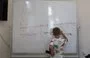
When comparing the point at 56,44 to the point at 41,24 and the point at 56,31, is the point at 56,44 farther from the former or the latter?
the point at 41,24

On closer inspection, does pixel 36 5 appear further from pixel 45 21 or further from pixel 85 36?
pixel 85 36

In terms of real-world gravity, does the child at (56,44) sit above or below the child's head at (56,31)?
below

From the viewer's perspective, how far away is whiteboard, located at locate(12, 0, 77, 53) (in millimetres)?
3672

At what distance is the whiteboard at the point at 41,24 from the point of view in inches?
145

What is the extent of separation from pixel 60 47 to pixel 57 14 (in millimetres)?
753

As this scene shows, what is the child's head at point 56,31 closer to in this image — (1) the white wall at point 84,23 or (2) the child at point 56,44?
(2) the child at point 56,44

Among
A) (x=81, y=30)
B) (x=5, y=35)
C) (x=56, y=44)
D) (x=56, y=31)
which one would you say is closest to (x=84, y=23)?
(x=81, y=30)

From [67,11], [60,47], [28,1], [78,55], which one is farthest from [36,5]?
[78,55]

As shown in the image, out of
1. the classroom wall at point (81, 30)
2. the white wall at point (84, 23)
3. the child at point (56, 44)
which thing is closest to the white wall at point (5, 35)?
the classroom wall at point (81, 30)

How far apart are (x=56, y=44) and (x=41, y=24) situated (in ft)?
2.06

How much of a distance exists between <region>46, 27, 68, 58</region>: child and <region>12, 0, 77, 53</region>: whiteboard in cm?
27

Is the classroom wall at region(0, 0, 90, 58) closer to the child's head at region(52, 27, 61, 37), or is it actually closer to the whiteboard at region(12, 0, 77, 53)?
the whiteboard at region(12, 0, 77, 53)

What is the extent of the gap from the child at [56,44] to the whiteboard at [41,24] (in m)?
0.27

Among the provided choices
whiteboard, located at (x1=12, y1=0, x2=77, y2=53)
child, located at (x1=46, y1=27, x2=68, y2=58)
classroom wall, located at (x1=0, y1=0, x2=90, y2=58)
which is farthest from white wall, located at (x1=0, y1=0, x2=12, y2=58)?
child, located at (x1=46, y1=27, x2=68, y2=58)
